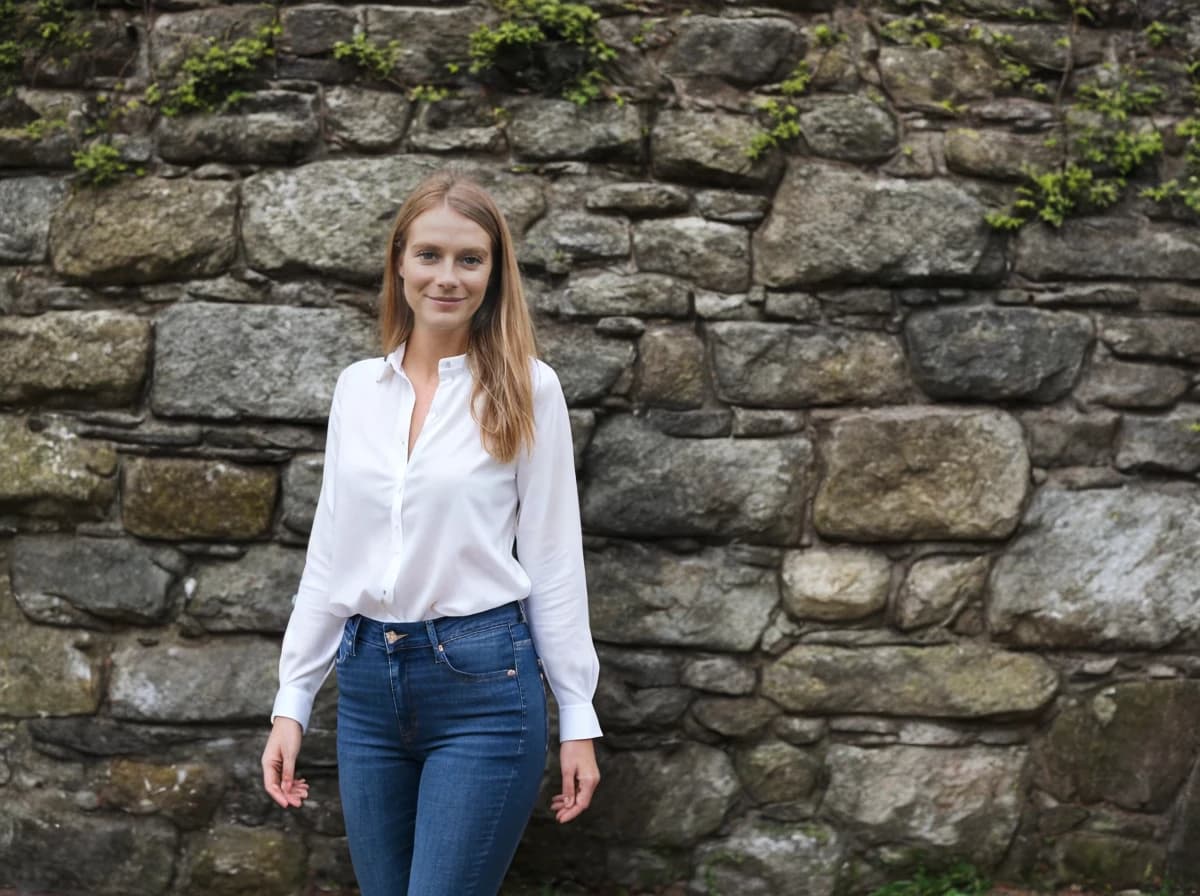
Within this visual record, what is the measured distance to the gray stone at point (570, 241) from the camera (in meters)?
2.88

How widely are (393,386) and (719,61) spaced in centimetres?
135

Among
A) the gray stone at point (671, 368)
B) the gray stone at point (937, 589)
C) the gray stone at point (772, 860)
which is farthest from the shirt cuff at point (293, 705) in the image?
the gray stone at point (937, 589)

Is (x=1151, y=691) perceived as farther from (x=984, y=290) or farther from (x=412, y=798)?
(x=412, y=798)

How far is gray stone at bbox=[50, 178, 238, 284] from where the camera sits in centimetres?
291

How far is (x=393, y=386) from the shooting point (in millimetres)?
2139

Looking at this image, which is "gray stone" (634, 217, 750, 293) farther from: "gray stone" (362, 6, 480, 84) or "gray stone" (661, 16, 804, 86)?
"gray stone" (362, 6, 480, 84)

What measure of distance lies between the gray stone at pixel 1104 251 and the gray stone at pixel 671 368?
0.86 meters

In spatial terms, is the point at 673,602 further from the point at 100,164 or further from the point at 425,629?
the point at 100,164

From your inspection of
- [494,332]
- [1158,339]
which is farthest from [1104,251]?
[494,332]

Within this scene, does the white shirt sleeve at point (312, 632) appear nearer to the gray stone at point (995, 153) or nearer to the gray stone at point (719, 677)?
the gray stone at point (719, 677)

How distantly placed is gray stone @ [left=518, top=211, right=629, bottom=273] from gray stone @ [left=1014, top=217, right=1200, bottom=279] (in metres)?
1.03

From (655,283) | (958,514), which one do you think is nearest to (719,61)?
(655,283)

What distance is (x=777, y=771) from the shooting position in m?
2.92

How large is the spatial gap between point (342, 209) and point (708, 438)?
1.09 meters
